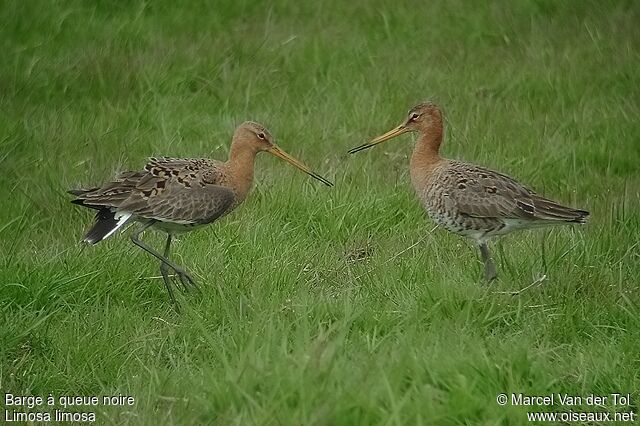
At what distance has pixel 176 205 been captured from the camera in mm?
6305

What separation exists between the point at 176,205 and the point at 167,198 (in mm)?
73

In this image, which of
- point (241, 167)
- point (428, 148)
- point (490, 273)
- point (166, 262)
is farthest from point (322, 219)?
→ point (490, 273)

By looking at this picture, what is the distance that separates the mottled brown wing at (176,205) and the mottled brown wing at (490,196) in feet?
4.67

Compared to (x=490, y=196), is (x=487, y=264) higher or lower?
lower

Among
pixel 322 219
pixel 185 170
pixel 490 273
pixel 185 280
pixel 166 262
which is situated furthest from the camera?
pixel 322 219

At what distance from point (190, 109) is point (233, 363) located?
14.9 feet

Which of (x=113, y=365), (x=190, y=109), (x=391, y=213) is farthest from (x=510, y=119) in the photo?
(x=113, y=365)

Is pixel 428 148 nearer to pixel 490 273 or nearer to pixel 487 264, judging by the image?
pixel 487 264

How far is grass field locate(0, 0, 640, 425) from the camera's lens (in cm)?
477

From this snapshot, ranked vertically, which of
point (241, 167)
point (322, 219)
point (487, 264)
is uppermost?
point (241, 167)

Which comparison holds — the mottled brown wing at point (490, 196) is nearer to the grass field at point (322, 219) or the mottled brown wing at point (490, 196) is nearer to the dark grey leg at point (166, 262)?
the grass field at point (322, 219)

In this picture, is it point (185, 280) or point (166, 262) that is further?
point (185, 280)

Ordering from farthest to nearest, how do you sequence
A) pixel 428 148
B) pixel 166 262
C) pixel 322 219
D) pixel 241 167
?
pixel 322 219 < pixel 428 148 < pixel 241 167 < pixel 166 262

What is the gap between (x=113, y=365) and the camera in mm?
5461
